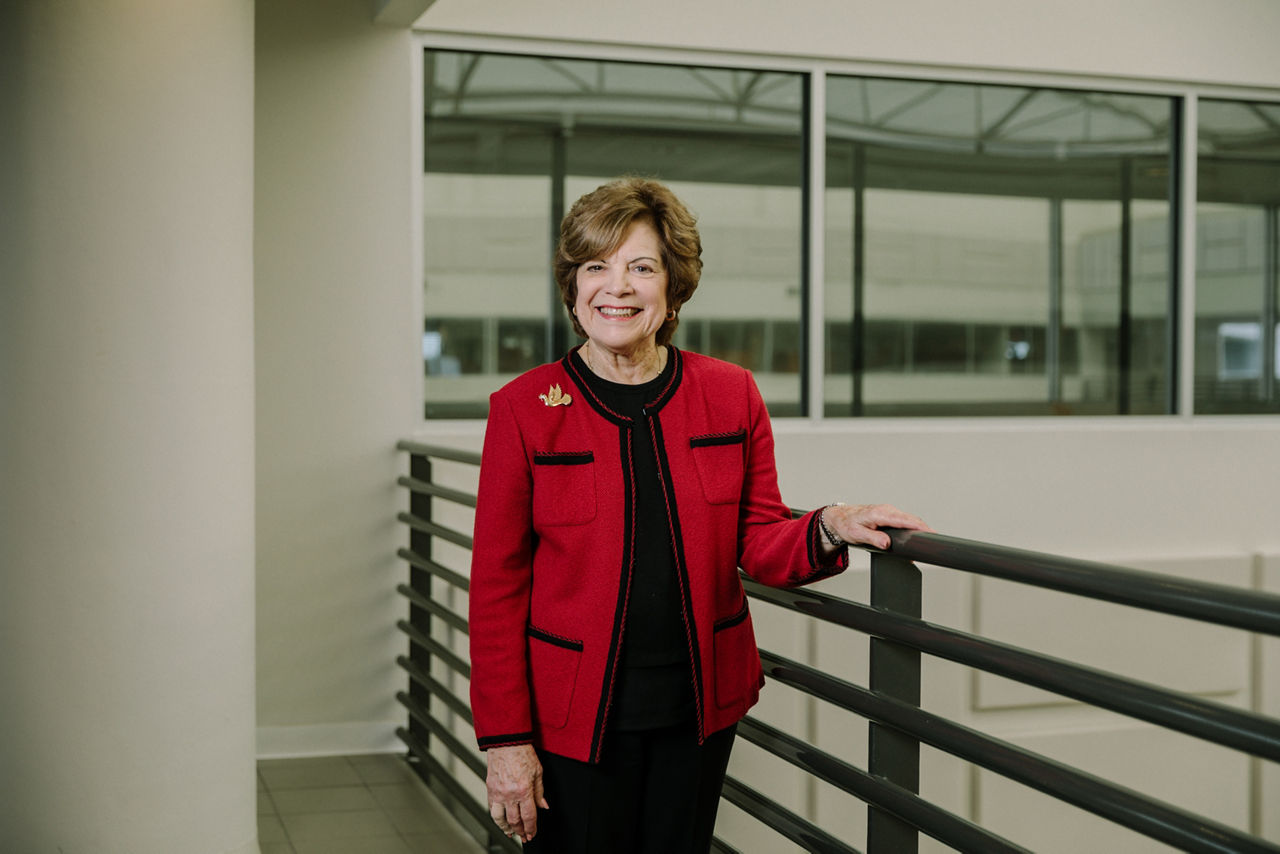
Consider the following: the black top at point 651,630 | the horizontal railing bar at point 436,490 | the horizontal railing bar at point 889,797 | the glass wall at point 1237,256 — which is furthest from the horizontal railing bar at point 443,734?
the glass wall at point 1237,256

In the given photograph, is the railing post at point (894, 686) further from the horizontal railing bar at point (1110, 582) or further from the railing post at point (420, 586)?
the railing post at point (420, 586)

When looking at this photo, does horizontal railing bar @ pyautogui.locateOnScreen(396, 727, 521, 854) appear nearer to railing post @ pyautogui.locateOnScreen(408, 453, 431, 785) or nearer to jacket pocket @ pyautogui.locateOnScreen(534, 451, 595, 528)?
railing post @ pyautogui.locateOnScreen(408, 453, 431, 785)

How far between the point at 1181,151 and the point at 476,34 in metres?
2.98

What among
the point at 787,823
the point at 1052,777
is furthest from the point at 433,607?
the point at 1052,777

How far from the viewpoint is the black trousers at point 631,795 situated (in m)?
1.84

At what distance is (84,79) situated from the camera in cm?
282

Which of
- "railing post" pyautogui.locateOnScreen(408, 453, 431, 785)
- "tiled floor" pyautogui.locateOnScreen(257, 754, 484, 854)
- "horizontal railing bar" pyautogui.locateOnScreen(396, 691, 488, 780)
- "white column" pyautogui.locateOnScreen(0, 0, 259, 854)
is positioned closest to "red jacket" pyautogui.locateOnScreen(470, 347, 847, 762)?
"horizontal railing bar" pyautogui.locateOnScreen(396, 691, 488, 780)

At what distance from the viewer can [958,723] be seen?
2.01m

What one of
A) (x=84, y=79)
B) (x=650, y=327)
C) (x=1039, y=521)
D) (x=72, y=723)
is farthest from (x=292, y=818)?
(x=1039, y=521)

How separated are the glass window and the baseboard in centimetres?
206

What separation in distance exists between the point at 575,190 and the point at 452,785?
7.33 ft

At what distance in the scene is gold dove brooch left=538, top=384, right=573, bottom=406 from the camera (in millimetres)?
1829

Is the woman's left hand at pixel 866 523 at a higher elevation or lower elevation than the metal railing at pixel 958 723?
higher

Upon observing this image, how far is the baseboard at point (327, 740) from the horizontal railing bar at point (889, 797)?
2.58 meters
